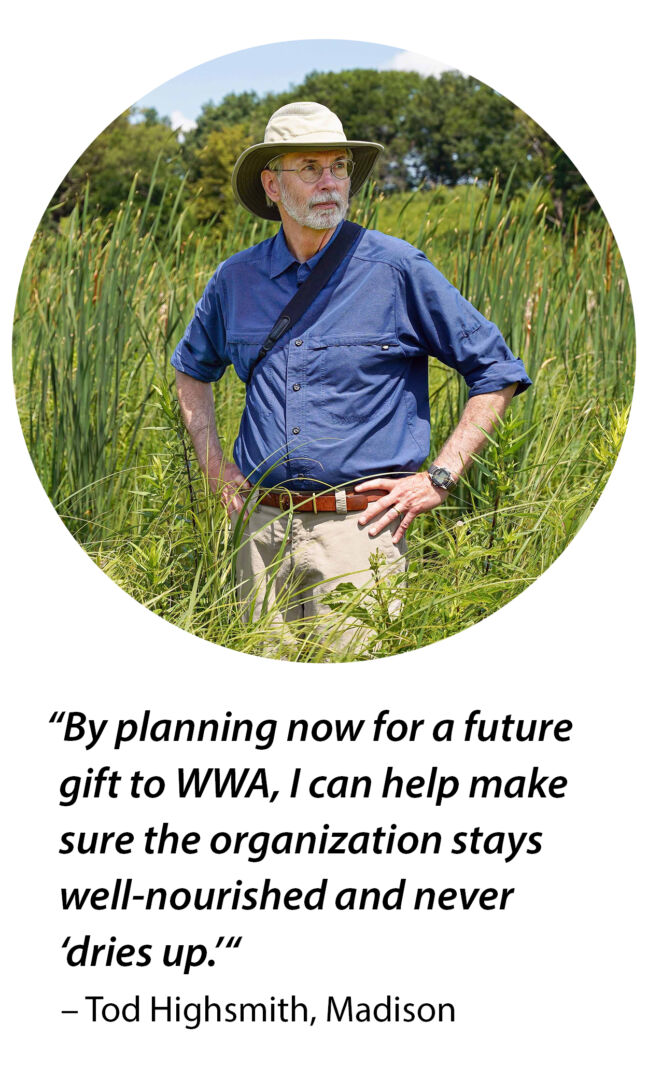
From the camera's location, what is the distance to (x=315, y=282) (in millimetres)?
2979

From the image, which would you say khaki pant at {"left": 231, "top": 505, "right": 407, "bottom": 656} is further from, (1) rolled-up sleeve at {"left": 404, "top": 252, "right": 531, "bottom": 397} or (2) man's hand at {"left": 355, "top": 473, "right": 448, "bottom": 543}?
(1) rolled-up sleeve at {"left": 404, "top": 252, "right": 531, "bottom": 397}

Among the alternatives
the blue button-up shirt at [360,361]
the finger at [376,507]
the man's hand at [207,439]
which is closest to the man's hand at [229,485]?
the man's hand at [207,439]

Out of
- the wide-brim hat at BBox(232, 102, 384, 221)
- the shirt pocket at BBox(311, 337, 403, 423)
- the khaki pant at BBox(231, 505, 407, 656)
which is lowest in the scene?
the khaki pant at BBox(231, 505, 407, 656)

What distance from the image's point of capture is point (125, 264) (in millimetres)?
4156

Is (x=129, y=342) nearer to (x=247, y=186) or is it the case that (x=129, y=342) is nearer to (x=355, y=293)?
(x=247, y=186)

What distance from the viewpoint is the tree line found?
3.70m

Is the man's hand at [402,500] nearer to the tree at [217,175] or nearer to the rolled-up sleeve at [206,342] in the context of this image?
the rolled-up sleeve at [206,342]

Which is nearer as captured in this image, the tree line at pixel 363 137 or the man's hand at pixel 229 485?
the man's hand at pixel 229 485

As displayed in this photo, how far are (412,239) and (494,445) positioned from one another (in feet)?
7.11

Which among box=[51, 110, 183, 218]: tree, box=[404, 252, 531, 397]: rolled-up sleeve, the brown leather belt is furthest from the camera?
box=[51, 110, 183, 218]: tree

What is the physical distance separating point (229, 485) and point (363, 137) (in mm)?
A: 1413

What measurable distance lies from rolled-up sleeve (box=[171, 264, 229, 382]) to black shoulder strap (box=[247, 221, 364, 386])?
29 centimetres

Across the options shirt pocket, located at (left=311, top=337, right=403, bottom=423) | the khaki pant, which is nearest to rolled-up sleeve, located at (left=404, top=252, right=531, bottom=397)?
shirt pocket, located at (left=311, top=337, right=403, bottom=423)

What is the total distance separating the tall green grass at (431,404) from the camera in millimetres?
3113
